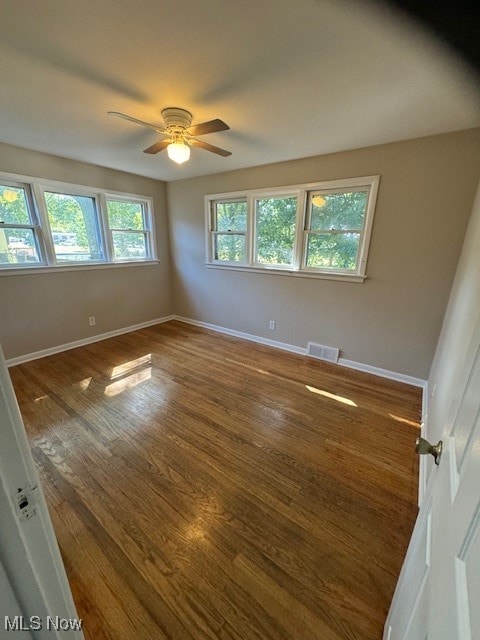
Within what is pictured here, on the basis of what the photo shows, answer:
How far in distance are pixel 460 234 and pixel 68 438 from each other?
372cm

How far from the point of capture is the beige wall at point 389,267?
2324mm

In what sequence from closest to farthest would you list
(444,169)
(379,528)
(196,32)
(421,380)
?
(196,32) < (379,528) < (444,169) < (421,380)

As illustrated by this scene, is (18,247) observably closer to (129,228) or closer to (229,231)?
(129,228)

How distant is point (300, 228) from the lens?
3.17 m

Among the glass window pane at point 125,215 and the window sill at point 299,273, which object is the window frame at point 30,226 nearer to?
the glass window pane at point 125,215

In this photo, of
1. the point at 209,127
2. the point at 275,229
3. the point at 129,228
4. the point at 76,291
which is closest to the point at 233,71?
the point at 209,127

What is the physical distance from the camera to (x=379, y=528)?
1423mm

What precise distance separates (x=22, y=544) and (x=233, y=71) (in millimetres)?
2202

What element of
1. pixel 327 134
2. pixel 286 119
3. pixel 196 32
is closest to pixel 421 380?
pixel 327 134

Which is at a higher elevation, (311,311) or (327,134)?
(327,134)

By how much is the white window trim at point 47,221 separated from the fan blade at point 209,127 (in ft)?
7.15

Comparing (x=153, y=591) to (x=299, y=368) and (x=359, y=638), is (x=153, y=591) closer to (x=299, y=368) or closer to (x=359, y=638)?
(x=359, y=638)

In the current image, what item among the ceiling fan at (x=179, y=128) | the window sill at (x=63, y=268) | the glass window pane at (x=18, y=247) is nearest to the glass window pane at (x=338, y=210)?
the ceiling fan at (x=179, y=128)

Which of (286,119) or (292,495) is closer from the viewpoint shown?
(292,495)
